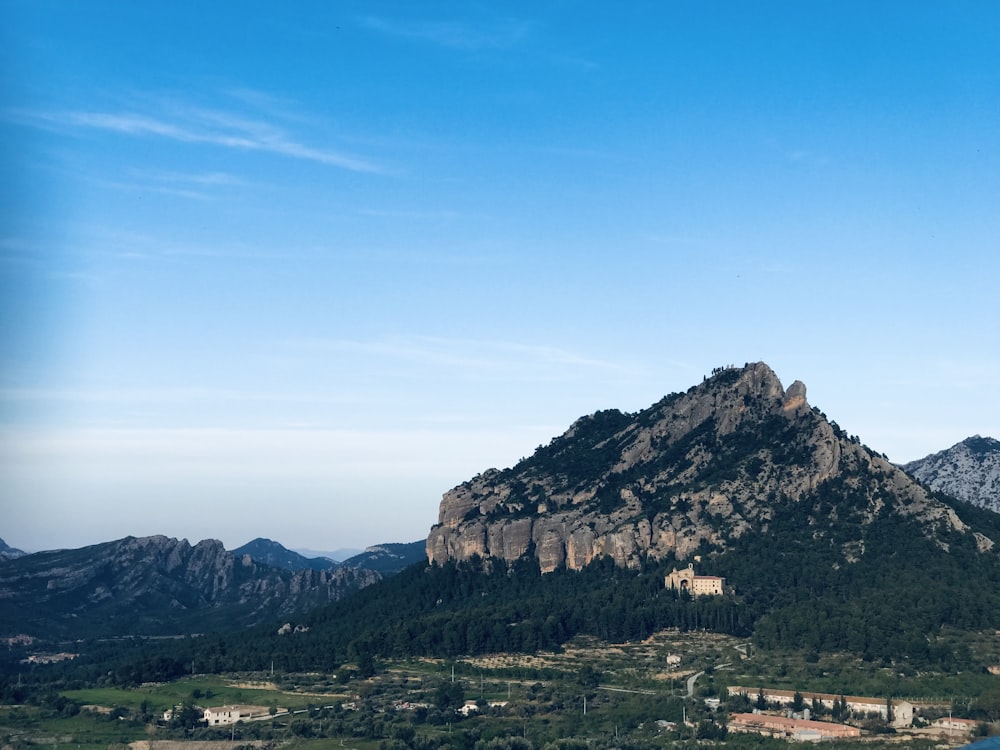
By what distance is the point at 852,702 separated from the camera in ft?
309

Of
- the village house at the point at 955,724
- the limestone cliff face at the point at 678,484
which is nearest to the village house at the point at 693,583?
the limestone cliff face at the point at 678,484

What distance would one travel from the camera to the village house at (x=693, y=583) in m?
138

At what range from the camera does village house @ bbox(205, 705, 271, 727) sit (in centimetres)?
10016

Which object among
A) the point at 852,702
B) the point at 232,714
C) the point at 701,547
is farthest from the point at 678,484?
the point at 232,714

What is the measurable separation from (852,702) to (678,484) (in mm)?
69445

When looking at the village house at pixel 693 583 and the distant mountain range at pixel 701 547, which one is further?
the village house at pixel 693 583

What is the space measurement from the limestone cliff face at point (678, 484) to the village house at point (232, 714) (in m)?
61.8

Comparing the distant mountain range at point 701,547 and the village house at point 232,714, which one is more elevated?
the distant mountain range at point 701,547

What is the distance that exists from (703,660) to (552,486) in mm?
62327

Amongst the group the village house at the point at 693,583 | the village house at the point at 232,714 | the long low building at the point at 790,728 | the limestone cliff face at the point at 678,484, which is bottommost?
the long low building at the point at 790,728

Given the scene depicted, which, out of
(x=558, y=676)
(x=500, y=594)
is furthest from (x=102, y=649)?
(x=558, y=676)

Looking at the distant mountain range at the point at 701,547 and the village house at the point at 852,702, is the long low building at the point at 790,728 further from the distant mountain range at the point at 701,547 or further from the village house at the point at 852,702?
the distant mountain range at the point at 701,547

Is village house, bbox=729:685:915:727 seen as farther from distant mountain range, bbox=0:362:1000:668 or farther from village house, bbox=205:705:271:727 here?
village house, bbox=205:705:271:727

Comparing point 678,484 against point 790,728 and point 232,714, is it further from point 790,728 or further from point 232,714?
point 232,714
